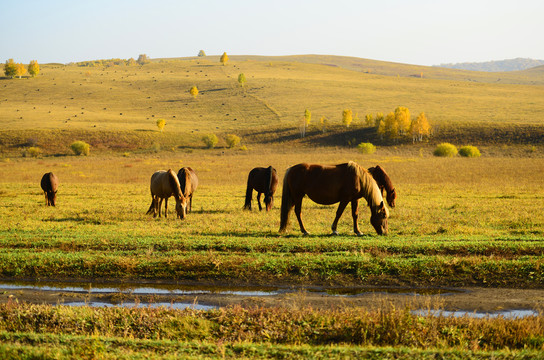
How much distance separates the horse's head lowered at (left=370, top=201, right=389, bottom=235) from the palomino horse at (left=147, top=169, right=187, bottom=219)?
7.51 m

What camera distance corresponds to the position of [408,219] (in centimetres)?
1925

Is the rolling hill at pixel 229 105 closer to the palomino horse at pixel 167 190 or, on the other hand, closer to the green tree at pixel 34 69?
the green tree at pixel 34 69

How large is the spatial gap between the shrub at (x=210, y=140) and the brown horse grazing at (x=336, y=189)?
7063 cm

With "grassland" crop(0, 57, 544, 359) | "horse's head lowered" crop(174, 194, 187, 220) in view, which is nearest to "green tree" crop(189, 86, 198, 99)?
"grassland" crop(0, 57, 544, 359)

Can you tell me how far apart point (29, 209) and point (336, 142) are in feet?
233

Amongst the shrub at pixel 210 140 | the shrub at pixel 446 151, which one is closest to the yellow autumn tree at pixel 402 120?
the shrub at pixel 446 151

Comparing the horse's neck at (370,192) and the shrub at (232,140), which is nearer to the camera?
the horse's neck at (370,192)

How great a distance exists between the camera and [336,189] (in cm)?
1588

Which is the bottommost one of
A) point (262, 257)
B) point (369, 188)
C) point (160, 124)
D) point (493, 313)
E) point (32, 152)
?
point (32, 152)

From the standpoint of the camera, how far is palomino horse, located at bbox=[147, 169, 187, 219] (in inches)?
784

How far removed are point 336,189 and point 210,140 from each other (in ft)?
235

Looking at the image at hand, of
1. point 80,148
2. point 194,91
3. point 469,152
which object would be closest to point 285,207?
point 469,152

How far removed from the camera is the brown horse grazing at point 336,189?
15.7m

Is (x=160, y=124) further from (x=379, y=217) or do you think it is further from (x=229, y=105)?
(x=379, y=217)
